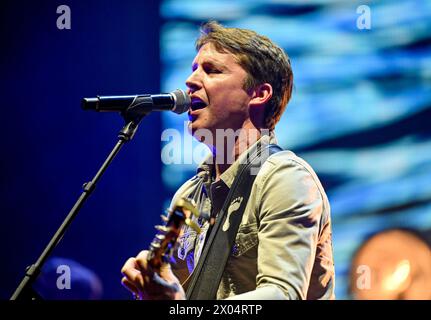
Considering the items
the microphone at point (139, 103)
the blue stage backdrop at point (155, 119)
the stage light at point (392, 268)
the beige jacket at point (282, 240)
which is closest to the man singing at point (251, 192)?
the beige jacket at point (282, 240)

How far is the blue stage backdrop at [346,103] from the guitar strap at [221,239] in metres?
1.02

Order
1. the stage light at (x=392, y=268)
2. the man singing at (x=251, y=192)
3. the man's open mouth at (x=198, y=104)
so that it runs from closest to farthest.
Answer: the man singing at (x=251, y=192) → the man's open mouth at (x=198, y=104) → the stage light at (x=392, y=268)

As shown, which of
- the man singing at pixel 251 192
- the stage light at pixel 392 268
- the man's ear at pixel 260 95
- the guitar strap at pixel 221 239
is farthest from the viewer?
the stage light at pixel 392 268

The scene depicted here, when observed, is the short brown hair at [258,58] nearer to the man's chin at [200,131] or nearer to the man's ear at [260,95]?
the man's ear at [260,95]

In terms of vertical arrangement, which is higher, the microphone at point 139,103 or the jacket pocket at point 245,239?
the microphone at point 139,103

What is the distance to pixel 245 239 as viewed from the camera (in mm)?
2256

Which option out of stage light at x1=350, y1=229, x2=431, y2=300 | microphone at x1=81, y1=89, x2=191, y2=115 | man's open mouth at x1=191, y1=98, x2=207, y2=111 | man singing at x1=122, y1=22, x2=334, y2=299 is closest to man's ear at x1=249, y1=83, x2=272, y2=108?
man singing at x1=122, y1=22, x2=334, y2=299

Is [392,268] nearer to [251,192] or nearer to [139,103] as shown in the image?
[251,192]

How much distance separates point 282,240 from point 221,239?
1.00ft

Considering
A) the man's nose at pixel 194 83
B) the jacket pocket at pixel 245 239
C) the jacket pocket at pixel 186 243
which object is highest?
the man's nose at pixel 194 83

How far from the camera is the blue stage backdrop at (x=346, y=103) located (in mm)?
3430

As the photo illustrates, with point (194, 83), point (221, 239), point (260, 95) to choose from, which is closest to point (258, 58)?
point (260, 95)
